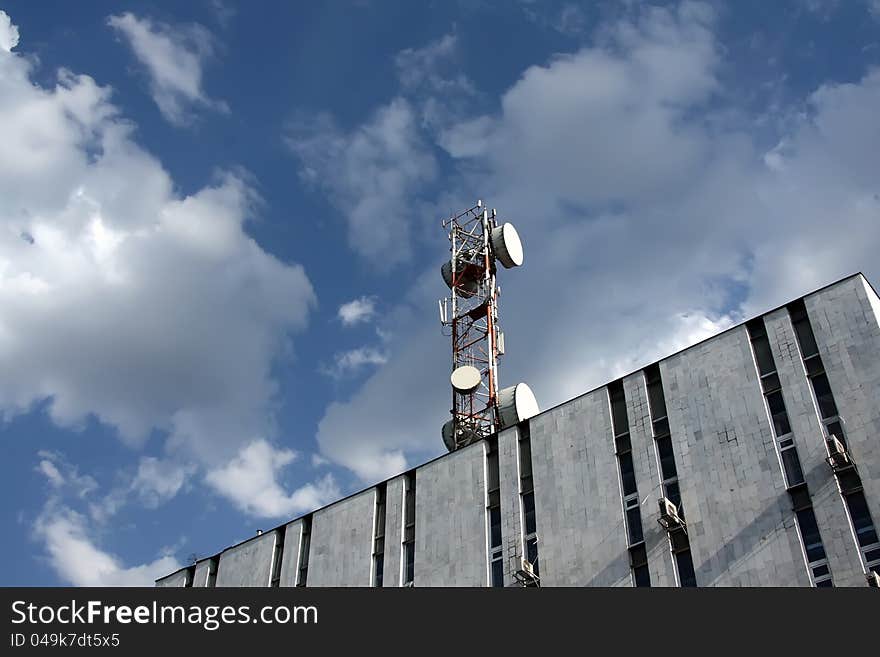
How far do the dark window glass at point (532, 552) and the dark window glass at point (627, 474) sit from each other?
15.1 ft

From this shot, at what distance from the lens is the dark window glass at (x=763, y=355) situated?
123ft

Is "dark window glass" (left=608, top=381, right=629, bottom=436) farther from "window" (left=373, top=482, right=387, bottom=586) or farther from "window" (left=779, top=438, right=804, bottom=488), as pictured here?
"window" (left=373, top=482, right=387, bottom=586)

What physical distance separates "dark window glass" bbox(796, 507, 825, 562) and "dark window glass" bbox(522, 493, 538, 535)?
11.4 meters

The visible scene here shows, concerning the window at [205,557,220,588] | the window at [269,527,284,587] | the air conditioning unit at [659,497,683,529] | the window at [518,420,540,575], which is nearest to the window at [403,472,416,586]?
the window at [518,420,540,575]

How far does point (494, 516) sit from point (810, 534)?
47.1 feet

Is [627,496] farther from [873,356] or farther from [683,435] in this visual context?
[873,356]

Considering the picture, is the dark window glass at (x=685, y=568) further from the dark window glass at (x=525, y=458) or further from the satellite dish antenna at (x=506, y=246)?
the satellite dish antenna at (x=506, y=246)

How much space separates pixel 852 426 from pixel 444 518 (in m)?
18.7

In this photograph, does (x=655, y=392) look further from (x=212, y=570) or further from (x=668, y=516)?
(x=212, y=570)

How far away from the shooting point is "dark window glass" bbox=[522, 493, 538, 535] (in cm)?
4099

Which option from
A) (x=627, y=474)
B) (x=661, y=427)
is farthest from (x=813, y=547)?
(x=627, y=474)
